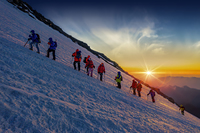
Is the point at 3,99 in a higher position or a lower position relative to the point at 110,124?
higher

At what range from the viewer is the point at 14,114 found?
1.59 meters

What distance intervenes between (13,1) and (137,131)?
4847 centimetres

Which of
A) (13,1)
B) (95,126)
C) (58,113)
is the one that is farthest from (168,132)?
(13,1)

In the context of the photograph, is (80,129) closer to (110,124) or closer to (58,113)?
(58,113)

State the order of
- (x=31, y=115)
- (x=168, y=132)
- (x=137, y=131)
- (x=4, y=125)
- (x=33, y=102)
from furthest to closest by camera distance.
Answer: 1. (x=168, y=132)
2. (x=137, y=131)
3. (x=33, y=102)
4. (x=31, y=115)
5. (x=4, y=125)

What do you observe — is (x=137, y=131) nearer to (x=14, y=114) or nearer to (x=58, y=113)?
(x=58, y=113)

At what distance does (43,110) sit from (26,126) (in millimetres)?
455

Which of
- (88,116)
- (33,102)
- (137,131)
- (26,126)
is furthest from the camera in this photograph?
(137,131)

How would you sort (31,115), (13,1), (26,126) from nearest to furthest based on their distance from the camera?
(26,126) < (31,115) < (13,1)

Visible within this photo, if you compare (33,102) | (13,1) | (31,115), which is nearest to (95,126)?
(31,115)

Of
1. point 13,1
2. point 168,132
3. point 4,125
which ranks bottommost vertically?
point 168,132

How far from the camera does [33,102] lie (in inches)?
81.0

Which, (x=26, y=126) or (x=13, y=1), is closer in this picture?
(x=26, y=126)

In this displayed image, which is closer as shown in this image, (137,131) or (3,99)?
(3,99)
